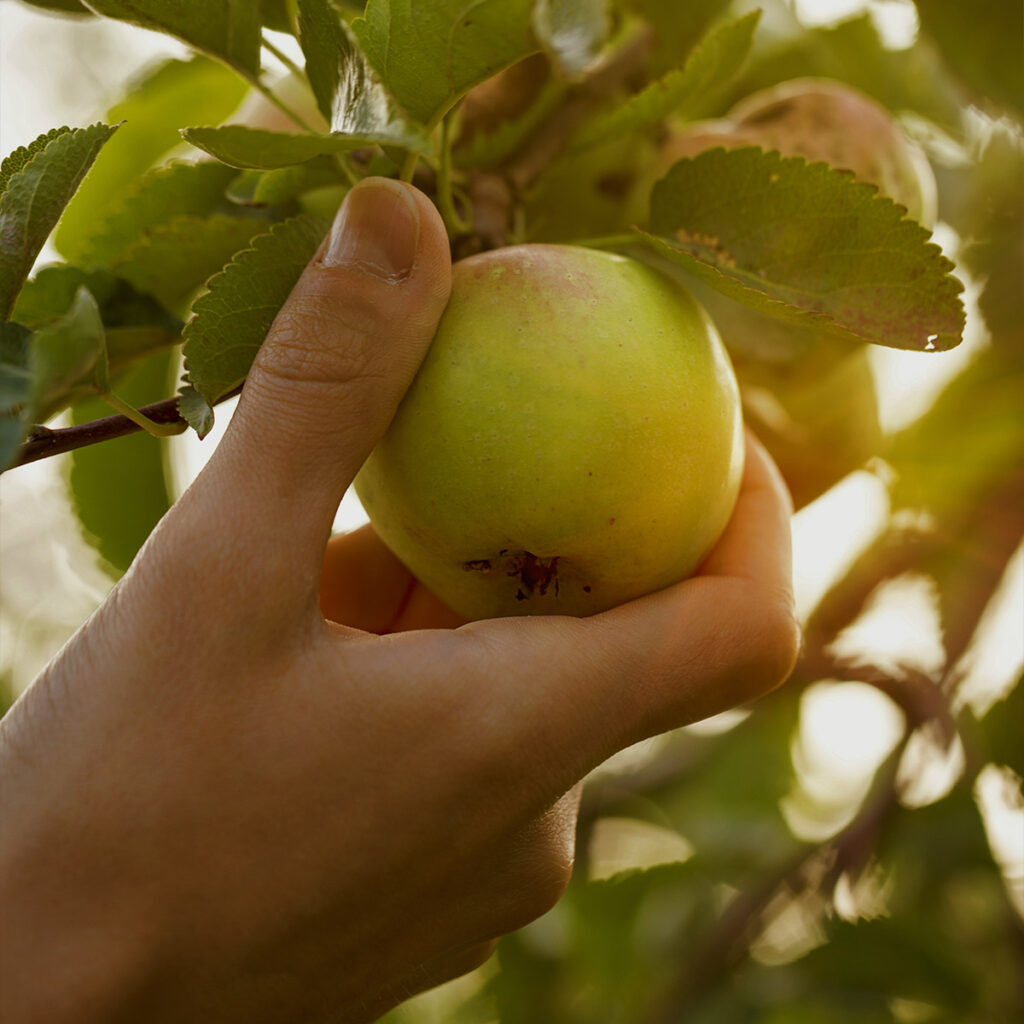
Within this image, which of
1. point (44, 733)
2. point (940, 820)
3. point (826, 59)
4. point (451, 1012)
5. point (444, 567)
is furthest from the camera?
point (451, 1012)

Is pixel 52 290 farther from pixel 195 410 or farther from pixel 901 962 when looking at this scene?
pixel 901 962

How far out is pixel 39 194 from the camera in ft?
1.65

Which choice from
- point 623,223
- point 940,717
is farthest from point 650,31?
point 940,717

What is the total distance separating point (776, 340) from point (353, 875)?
1.77ft

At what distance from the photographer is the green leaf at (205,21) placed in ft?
1.74

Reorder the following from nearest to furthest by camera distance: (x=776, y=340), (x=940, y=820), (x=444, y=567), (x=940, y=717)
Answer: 1. (x=444, y=567)
2. (x=776, y=340)
3. (x=940, y=717)
4. (x=940, y=820)

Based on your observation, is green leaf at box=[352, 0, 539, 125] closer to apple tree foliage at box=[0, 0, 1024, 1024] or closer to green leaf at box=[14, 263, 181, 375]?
apple tree foliage at box=[0, 0, 1024, 1024]

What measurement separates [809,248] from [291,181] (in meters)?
0.33

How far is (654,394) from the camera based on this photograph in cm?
59

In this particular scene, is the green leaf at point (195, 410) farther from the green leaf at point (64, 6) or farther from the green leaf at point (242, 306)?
the green leaf at point (64, 6)

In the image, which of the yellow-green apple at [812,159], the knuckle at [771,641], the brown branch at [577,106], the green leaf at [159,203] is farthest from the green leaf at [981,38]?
the green leaf at [159,203]

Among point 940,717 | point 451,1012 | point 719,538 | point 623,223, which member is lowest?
point 451,1012

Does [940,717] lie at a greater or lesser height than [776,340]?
lesser

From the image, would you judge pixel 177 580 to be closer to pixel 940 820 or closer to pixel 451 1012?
pixel 940 820
